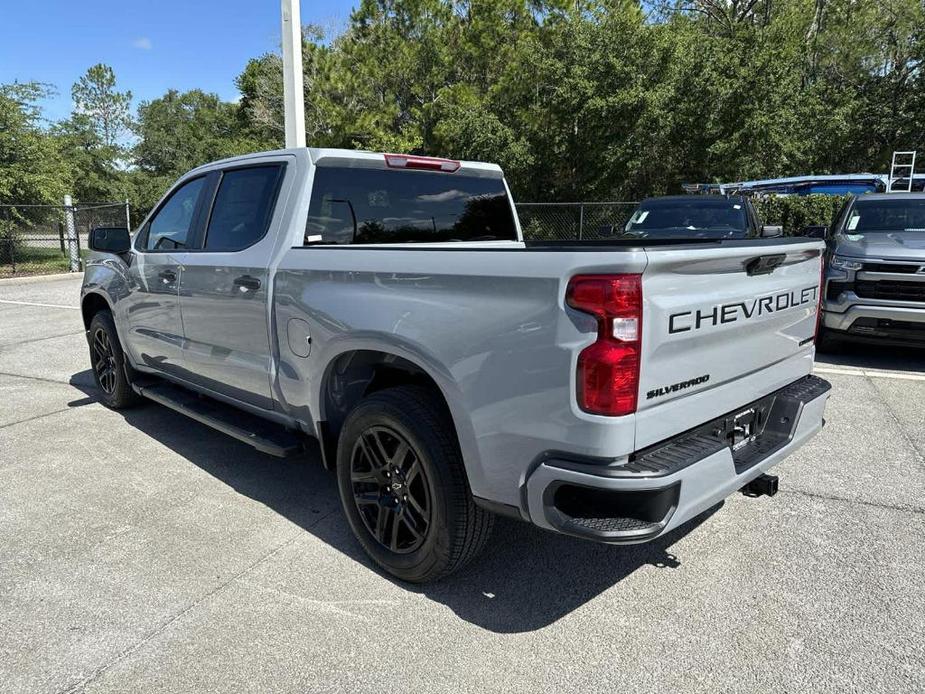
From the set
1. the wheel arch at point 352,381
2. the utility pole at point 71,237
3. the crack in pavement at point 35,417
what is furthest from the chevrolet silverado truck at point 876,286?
the utility pole at point 71,237

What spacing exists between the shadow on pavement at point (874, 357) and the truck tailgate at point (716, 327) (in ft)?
16.3

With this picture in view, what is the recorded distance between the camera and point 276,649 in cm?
256

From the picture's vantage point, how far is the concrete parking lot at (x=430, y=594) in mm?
2422

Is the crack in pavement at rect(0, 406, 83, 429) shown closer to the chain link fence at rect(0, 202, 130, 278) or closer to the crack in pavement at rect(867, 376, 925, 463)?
the crack in pavement at rect(867, 376, 925, 463)

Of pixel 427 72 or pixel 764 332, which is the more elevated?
pixel 427 72

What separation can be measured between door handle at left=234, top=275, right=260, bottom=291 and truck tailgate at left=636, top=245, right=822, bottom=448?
2228mm

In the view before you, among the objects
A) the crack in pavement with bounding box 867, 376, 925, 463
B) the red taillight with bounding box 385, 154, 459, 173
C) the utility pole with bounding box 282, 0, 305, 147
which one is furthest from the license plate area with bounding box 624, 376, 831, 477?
the utility pole with bounding box 282, 0, 305, 147

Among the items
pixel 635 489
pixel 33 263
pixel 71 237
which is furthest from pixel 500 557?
pixel 33 263

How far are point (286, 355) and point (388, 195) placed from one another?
42.9 inches

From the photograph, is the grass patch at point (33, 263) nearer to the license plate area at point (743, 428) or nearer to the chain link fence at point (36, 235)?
the chain link fence at point (36, 235)

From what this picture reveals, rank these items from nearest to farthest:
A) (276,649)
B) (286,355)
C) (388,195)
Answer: (276,649) < (286,355) < (388,195)

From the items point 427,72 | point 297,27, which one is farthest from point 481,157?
point 297,27

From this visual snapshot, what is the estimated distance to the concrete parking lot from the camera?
7.95 ft

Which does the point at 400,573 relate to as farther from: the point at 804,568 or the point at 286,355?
the point at 804,568
